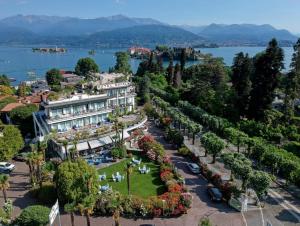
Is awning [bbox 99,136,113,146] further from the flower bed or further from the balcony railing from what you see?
the flower bed

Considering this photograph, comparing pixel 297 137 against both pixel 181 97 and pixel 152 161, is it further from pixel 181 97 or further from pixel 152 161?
pixel 181 97

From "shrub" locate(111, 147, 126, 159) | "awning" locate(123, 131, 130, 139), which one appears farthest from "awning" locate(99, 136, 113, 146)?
"awning" locate(123, 131, 130, 139)

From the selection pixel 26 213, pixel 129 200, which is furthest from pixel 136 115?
pixel 26 213

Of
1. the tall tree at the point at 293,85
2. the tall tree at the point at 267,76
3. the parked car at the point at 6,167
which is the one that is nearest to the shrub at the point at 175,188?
the parked car at the point at 6,167

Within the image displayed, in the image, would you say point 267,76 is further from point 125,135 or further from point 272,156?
point 125,135

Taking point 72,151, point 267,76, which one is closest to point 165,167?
point 72,151

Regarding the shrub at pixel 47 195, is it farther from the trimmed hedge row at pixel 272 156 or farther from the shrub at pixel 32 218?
the trimmed hedge row at pixel 272 156
